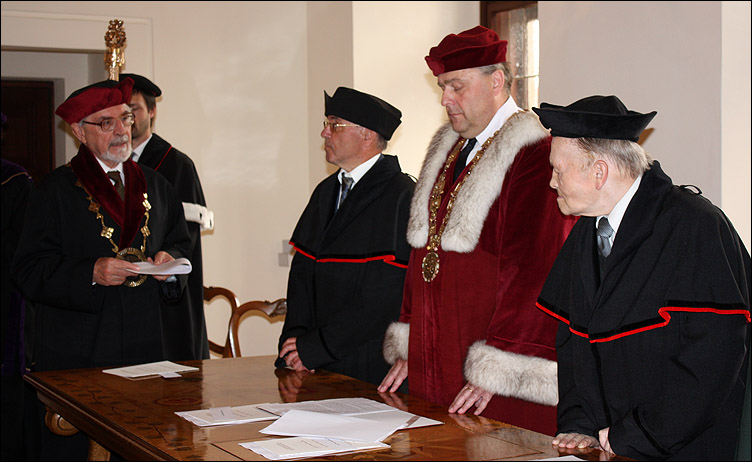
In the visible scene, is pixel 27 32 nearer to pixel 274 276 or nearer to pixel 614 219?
pixel 274 276

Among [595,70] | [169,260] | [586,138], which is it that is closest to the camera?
[586,138]

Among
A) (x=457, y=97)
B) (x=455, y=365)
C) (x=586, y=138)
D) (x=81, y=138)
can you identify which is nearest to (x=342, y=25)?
(x=81, y=138)

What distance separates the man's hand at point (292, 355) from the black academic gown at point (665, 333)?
1.14 metres

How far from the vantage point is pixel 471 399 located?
2.49 metres

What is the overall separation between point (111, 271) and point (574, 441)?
1993 millimetres

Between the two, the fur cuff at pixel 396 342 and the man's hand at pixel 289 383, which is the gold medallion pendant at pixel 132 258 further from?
the fur cuff at pixel 396 342

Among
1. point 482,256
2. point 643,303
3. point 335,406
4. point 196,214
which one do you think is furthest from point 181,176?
point 643,303

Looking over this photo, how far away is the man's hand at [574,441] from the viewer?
6.39ft

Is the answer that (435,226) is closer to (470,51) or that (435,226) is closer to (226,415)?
(470,51)

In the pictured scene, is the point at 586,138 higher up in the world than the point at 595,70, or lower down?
lower down

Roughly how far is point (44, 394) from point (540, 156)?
1.73 m

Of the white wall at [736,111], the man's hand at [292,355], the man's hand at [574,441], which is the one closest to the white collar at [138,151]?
the man's hand at [292,355]

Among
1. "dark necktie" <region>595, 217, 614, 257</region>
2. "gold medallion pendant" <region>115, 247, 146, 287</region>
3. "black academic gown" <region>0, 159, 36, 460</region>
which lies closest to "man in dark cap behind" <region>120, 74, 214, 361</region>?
"black academic gown" <region>0, 159, 36, 460</region>

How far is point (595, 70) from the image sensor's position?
153 inches
